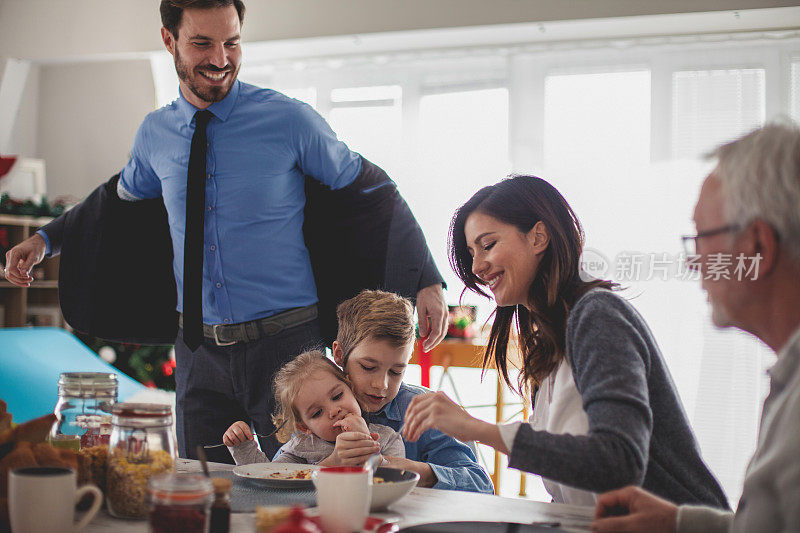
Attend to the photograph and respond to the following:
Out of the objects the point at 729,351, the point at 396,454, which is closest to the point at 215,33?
the point at 396,454

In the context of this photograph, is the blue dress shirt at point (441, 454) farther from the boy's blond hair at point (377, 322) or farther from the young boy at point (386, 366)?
the boy's blond hair at point (377, 322)

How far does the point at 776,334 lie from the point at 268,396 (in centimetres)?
151

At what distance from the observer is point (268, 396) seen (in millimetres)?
2197

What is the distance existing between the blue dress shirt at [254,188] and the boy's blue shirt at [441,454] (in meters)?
0.53

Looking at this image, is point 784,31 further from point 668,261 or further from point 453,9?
point 453,9

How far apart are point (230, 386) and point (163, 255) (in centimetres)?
66

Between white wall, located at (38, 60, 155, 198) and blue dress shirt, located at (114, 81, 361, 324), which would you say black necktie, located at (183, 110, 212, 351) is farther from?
white wall, located at (38, 60, 155, 198)

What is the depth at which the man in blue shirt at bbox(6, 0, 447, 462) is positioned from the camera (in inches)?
87.7

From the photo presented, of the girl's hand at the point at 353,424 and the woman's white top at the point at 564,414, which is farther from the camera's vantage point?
the girl's hand at the point at 353,424

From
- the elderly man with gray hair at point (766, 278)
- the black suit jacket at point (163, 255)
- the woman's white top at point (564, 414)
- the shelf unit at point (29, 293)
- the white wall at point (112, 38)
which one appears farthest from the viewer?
Result: the shelf unit at point (29, 293)

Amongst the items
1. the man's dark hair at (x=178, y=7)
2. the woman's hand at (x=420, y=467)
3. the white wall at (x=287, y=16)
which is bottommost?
the woman's hand at (x=420, y=467)

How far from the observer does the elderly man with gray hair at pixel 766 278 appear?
904 mm

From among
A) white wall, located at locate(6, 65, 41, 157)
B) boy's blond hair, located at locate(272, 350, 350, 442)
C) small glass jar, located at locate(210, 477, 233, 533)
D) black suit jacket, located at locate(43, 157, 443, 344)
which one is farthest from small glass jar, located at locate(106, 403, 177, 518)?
white wall, located at locate(6, 65, 41, 157)

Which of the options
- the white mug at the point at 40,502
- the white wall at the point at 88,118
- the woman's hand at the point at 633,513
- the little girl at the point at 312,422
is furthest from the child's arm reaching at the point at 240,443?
the white wall at the point at 88,118
